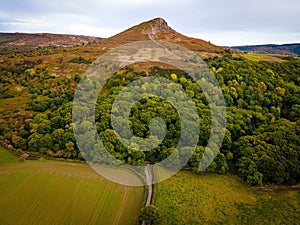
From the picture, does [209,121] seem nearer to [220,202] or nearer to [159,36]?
[220,202]

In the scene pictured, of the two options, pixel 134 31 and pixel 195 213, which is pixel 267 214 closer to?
pixel 195 213

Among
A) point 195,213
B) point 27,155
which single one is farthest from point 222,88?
point 27,155

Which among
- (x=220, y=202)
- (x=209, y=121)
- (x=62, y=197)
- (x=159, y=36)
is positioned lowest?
(x=220, y=202)

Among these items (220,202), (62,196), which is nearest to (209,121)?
(220,202)

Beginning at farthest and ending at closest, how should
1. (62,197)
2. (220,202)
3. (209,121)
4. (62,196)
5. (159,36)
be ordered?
(159,36), (209,121), (220,202), (62,196), (62,197)

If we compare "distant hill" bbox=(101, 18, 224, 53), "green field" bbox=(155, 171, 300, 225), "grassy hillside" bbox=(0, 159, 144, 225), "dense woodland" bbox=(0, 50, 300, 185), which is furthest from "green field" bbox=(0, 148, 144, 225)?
"distant hill" bbox=(101, 18, 224, 53)

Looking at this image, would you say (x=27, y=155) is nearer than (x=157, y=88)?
Yes

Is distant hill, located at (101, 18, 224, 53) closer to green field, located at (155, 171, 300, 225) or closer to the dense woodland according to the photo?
the dense woodland
